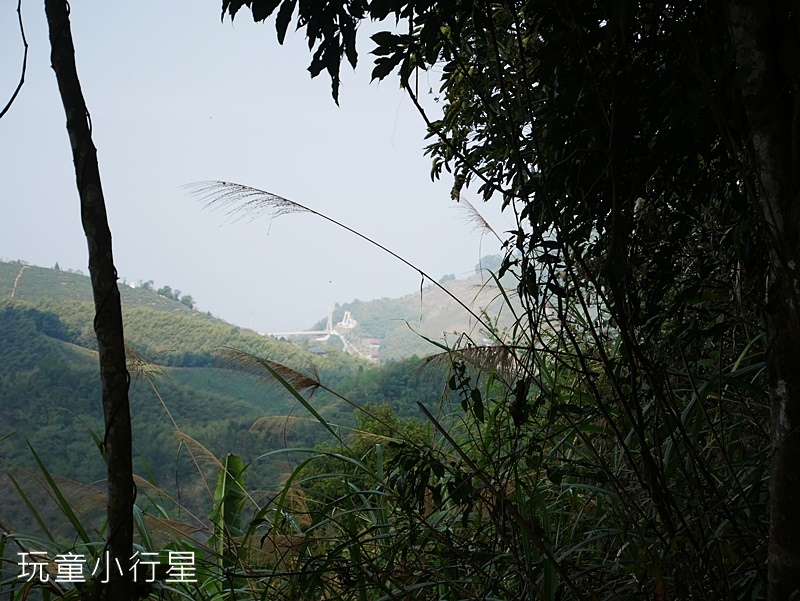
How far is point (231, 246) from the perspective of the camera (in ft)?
37.0

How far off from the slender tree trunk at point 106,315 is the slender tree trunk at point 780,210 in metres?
0.75

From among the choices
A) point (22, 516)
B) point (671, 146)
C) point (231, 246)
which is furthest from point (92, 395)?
point (231, 246)

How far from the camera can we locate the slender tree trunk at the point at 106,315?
2.65 feet

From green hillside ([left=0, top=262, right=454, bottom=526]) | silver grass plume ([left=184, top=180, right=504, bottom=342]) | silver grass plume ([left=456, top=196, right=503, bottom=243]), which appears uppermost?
silver grass plume ([left=456, top=196, right=503, bottom=243])

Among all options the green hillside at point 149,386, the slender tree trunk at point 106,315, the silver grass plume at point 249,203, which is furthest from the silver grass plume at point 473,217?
the green hillside at point 149,386

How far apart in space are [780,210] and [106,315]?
2.58 feet

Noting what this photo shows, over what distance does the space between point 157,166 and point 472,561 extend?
35.6ft

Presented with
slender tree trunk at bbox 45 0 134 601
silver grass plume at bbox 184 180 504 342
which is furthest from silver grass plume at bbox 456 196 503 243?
slender tree trunk at bbox 45 0 134 601

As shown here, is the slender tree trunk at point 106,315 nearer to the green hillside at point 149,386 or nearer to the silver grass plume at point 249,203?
the silver grass plume at point 249,203

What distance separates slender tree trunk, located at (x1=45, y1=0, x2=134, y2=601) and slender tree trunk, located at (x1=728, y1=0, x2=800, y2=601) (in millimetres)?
751

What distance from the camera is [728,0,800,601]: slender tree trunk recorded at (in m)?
0.60

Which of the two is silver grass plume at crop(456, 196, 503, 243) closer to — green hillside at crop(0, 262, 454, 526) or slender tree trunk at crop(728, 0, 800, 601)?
slender tree trunk at crop(728, 0, 800, 601)

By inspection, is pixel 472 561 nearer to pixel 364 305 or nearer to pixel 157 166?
pixel 364 305

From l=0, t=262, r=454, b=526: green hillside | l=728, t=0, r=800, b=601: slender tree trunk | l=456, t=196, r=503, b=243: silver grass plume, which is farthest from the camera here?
l=0, t=262, r=454, b=526: green hillside
